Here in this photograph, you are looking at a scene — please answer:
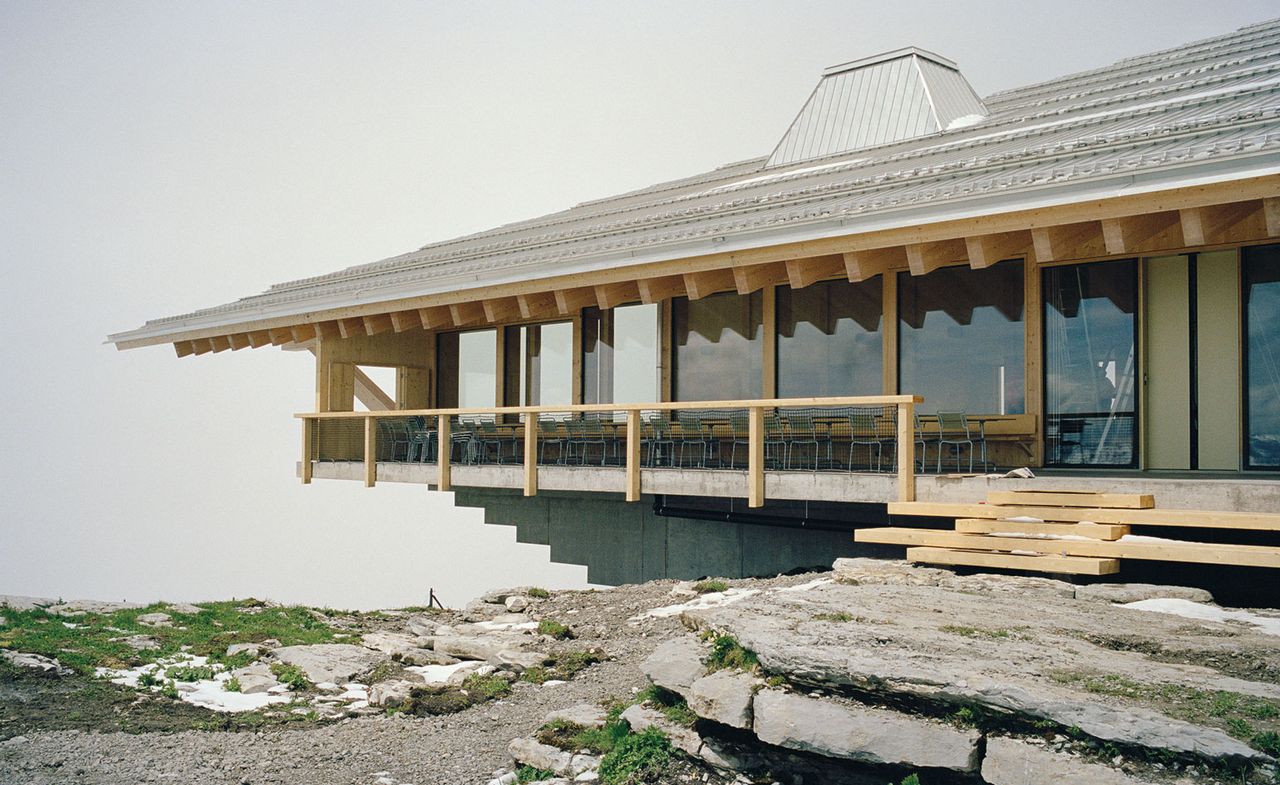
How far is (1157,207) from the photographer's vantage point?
9211 millimetres

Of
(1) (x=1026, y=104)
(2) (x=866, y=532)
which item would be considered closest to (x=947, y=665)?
(2) (x=866, y=532)

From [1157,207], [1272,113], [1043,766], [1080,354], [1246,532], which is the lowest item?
[1043,766]

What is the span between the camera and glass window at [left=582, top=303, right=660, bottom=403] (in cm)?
1546

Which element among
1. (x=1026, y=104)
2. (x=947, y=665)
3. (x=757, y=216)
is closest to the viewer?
(x=947, y=665)

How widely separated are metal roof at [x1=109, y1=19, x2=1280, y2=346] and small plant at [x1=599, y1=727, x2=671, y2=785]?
20.6ft

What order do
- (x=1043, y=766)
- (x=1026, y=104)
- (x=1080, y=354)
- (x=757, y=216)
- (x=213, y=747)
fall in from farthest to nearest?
1. (x=1026, y=104)
2. (x=757, y=216)
3. (x=1080, y=354)
4. (x=213, y=747)
5. (x=1043, y=766)

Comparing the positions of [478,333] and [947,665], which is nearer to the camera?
[947,665]

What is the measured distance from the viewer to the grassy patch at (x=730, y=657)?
6.29 meters

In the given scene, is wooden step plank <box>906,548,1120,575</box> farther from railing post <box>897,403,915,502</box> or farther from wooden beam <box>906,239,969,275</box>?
wooden beam <box>906,239,969,275</box>

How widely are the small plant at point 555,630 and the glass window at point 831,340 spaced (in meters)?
4.98

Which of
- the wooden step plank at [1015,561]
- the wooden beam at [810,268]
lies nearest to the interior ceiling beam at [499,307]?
the wooden beam at [810,268]

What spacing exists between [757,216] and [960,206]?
2945mm

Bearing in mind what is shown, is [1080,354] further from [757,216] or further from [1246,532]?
[757,216]

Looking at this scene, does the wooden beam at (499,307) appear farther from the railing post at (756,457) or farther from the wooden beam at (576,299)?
the railing post at (756,457)
